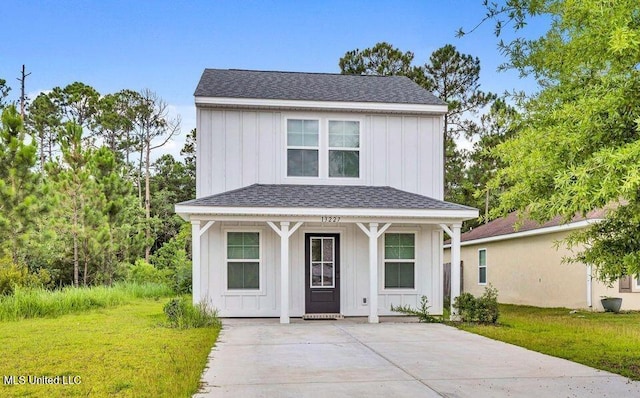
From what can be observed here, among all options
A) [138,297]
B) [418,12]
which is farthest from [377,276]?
[138,297]

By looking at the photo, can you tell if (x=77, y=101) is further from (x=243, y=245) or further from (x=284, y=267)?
(x=284, y=267)

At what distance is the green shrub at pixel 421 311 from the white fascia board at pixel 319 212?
196 centimetres

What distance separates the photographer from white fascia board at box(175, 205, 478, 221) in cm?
1262

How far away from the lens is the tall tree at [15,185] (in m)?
17.0

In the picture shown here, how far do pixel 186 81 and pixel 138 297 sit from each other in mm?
12595

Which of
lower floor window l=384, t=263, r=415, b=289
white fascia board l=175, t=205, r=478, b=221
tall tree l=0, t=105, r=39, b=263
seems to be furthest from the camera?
tall tree l=0, t=105, r=39, b=263

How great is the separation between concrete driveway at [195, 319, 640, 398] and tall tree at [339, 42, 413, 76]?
1950 cm

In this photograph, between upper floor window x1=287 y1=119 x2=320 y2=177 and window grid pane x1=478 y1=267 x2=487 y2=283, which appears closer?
upper floor window x1=287 y1=119 x2=320 y2=177

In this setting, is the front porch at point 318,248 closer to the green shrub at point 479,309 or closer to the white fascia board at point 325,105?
the green shrub at point 479,309

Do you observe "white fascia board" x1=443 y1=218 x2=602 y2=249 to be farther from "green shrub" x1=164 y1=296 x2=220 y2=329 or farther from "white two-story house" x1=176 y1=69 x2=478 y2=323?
"green shrub" x1=164 y1=296 x2=220 y2=329

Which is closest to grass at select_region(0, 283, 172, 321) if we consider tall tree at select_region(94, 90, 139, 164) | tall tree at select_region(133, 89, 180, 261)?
tall tree at select_region(133, 89, 180, 261)

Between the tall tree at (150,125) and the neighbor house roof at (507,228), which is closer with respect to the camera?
the neighbor house roof at (507,228)

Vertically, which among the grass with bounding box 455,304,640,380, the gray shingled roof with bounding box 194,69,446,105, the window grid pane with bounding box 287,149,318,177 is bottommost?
the grass with bounding box 455,304,640,380
